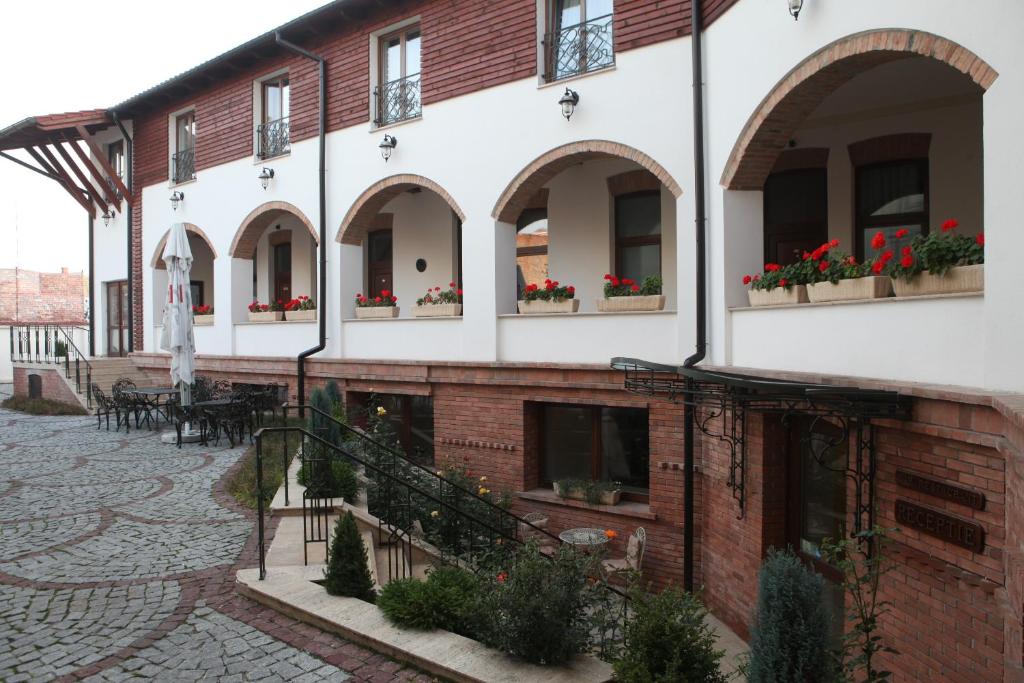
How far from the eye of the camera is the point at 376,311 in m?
12.0

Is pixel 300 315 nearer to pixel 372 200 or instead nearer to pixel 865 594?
pixel 372 200

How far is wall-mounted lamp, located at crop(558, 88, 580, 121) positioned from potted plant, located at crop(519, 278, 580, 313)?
229cm

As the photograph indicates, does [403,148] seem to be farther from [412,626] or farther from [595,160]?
[412,626]

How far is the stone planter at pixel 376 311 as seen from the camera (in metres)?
11.9

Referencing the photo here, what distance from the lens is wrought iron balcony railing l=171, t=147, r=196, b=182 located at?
52.4ft

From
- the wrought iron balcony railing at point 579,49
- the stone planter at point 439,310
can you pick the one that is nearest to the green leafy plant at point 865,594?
the stone planter at point 439,310

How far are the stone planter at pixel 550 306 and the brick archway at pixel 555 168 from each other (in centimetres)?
136

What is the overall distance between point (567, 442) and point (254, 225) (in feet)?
27.5

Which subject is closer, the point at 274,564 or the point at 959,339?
the point at 959,339

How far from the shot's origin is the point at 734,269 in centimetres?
781

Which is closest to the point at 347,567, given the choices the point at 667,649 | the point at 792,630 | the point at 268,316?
the point at 667,649

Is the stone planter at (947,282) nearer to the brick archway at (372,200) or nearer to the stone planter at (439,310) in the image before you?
the stone planter at (439,310)

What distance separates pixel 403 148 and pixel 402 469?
562cm

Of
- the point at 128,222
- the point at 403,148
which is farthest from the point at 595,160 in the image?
the point at 128,222
